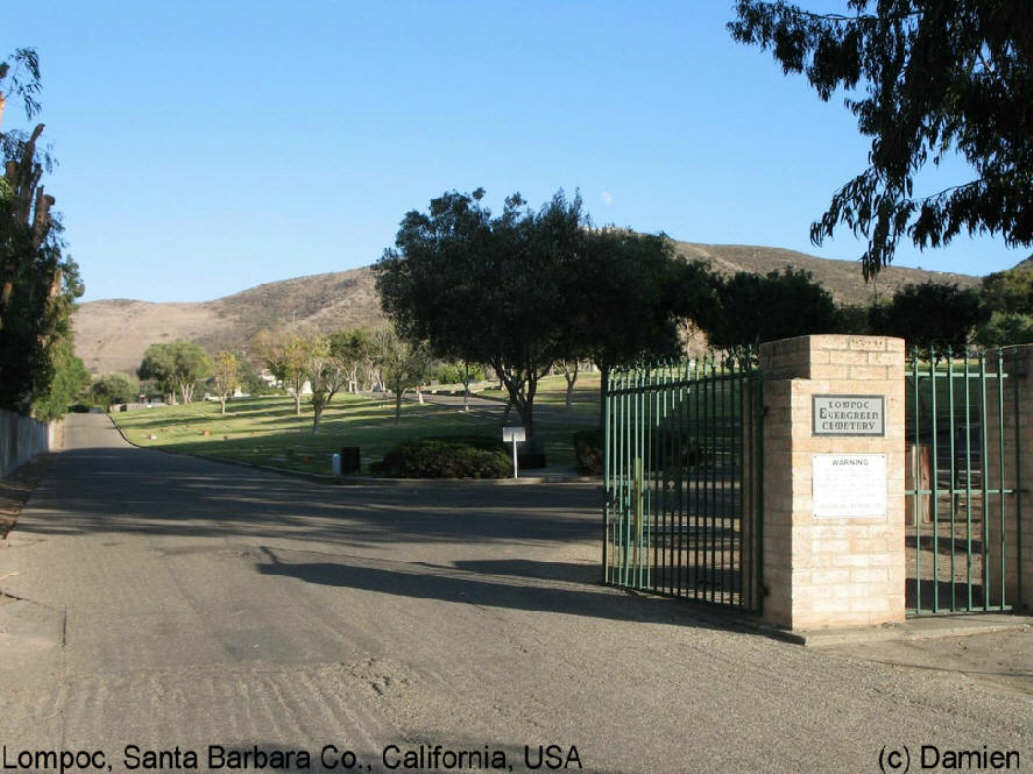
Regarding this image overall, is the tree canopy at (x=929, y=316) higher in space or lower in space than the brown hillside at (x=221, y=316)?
lower

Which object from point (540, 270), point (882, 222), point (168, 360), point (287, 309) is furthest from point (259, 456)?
point (287, 309)

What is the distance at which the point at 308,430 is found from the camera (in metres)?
67.1

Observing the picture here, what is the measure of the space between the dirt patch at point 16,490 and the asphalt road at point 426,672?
5.30m

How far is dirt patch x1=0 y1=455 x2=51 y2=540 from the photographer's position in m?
19.1

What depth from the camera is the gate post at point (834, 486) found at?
27.1 feet

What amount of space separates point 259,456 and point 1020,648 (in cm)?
4056

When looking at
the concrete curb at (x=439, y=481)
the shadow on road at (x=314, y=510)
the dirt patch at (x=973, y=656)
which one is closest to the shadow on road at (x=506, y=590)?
the dirt patch at (x=973, y=656)

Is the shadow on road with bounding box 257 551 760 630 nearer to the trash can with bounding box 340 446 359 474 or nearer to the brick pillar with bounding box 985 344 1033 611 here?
the brick pillar with bounding box 985 344 1033 611

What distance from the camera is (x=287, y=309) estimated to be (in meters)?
166

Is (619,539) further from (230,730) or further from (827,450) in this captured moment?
(230,730)

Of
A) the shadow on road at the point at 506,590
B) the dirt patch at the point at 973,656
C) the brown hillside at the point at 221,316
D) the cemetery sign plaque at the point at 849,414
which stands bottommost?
the shadow on road at the point at 506,590

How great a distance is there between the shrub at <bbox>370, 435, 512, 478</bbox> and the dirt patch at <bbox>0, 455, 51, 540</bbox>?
1021 cm

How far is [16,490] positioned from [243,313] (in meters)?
152

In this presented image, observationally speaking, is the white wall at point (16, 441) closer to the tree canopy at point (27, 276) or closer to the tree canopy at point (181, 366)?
the tree canopy at point (27, 276)
